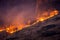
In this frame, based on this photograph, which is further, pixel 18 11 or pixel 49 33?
pixel 18 11

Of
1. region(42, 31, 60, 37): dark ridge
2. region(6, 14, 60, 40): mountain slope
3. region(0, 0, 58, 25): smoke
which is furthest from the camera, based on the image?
region(0, 0, 58, 25): smoke

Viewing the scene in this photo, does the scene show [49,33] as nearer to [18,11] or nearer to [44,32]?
[44,32]

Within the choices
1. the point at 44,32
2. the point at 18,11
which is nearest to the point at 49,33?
the point at 44,32

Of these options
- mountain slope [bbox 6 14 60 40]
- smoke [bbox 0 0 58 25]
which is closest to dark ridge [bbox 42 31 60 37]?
mountain slope [bbox 6 14 60 40]

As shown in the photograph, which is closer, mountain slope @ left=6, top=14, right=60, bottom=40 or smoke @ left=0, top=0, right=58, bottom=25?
mountain slope @ left=6, top=14, right=60, bottom=40

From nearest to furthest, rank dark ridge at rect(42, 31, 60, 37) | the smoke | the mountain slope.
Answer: the mountain slope, dark ridge at rect(42, 31, 60, 37), the smoke

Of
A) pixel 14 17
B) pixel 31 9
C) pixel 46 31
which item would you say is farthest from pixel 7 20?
pixel 46 31

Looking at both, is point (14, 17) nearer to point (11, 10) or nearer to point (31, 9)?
point (11, 10)

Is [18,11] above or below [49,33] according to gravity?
above

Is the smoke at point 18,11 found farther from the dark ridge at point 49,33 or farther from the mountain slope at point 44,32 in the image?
the dark ridge at point 49,33

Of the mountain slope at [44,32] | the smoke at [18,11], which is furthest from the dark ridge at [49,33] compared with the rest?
the smoke at [18,11]

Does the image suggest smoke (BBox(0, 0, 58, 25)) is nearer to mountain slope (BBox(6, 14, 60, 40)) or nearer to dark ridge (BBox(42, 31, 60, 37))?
mountain slope (BBox(6, 14, 60, 40))

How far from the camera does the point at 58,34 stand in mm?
13664

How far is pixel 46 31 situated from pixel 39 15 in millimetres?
9853
